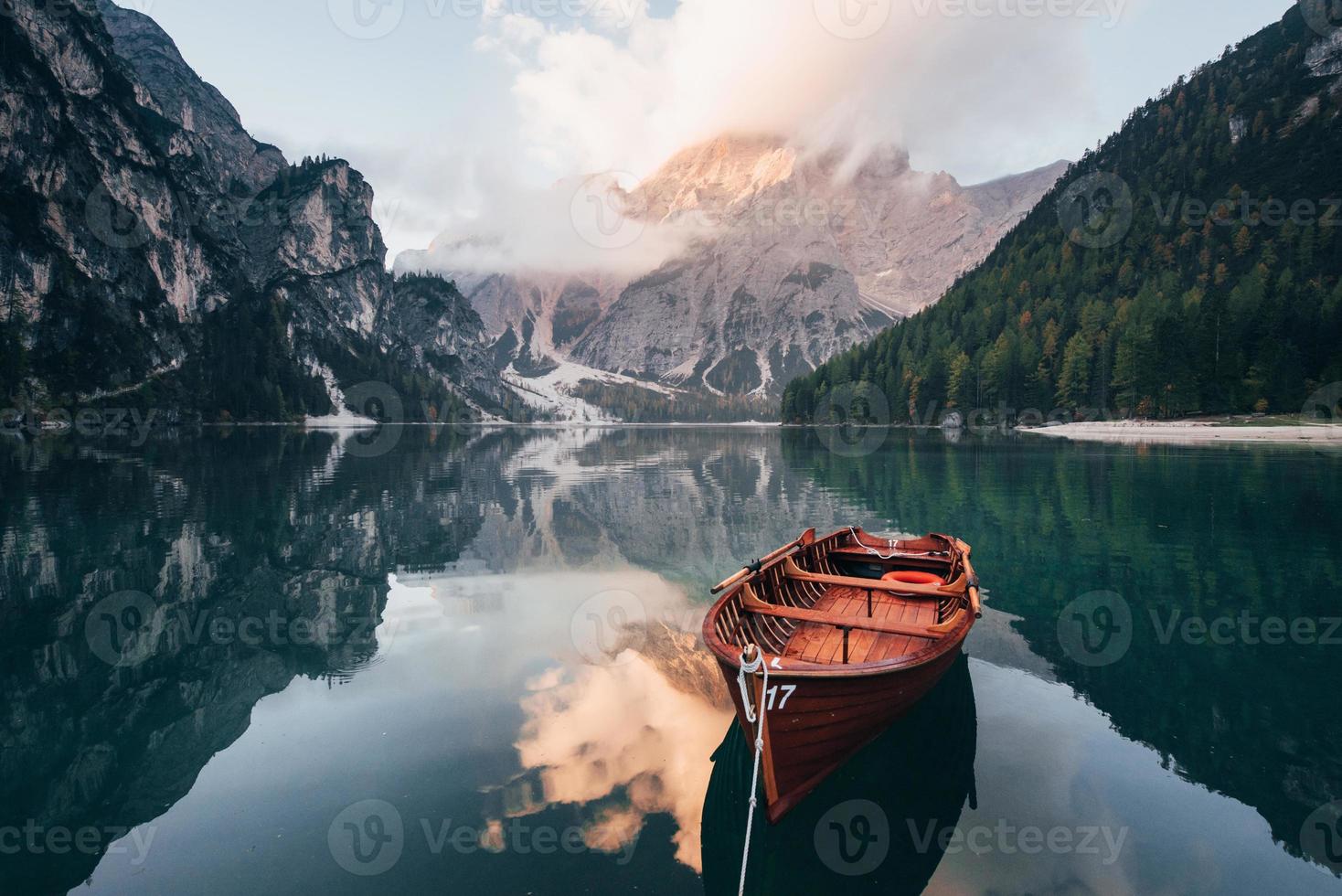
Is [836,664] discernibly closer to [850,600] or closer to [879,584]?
[879,584]

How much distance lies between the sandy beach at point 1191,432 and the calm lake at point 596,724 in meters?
66.0

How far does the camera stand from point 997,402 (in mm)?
132750

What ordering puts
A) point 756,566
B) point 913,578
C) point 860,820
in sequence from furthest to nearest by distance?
point 913,578 < point 756,566 < point 860,820

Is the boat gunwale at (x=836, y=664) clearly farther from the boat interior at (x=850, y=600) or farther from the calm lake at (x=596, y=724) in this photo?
the calm lake at (x=596, y=724)

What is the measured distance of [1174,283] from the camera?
435ft

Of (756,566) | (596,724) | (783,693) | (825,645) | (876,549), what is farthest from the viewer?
(876,549)

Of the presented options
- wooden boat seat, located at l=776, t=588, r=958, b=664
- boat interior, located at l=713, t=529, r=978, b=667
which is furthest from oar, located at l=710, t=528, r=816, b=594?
wooden boat seat, located at l=776, t=588, r=958, b=664

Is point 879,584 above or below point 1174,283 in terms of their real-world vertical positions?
below

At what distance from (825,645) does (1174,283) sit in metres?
Result: 162

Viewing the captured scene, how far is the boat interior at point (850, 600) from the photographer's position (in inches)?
476

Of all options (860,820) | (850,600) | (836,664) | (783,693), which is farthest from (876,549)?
(783,693)

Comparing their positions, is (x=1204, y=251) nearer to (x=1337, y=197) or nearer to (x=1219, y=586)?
(x=1337, y=197)

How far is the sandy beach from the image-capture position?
79750mm

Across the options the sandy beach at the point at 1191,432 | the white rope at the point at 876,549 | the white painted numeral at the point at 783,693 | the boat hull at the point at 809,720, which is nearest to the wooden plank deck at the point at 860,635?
the boat hull at the point at 809,720
